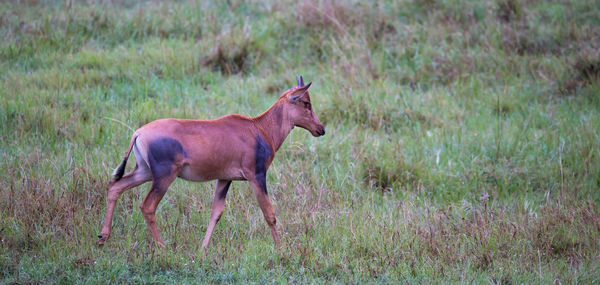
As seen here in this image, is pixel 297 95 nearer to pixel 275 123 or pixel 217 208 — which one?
pixel 275 123

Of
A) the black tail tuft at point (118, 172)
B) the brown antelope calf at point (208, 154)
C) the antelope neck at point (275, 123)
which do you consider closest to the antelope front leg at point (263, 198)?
the brown antelope calf at point (208, 154)

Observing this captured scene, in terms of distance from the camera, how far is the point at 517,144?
27.7ft

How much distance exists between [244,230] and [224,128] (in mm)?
1145

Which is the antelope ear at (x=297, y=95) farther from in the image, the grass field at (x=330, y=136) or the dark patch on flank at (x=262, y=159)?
the grass field at (x=330, y=136)

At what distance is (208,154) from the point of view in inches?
214

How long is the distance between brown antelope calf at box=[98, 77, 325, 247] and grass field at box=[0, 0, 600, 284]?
43 cm

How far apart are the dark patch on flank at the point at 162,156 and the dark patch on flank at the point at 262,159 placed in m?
0.78

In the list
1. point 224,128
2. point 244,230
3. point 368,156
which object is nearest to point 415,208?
point 368,156

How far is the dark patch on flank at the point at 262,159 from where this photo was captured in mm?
5645

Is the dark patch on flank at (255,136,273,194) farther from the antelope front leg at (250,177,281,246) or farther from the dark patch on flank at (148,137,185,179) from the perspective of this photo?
the dark patch on flank at (148,137,185,179)

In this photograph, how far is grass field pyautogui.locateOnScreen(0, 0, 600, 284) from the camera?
217 inches

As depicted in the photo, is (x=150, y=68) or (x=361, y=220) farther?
(x=150, y=68)

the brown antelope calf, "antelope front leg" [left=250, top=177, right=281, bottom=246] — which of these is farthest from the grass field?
the brown antelope calf

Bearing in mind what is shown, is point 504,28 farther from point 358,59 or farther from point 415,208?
point 415,208
